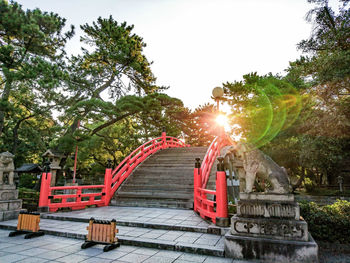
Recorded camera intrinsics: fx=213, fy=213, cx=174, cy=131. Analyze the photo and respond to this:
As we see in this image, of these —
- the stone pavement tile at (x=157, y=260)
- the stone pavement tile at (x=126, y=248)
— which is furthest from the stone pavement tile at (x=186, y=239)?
the stone pavement tile at (x=126, y=248)

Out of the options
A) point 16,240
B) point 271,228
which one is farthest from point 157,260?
point 16,240

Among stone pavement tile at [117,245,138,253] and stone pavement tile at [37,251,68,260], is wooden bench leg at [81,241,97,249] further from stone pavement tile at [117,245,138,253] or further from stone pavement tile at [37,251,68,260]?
stone pavement tile at [117,245,138,253]

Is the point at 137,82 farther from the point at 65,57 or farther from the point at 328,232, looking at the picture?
the point at 328,232

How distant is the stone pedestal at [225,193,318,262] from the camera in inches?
149

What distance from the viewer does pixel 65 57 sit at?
14.4m

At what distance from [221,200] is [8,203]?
684 cm

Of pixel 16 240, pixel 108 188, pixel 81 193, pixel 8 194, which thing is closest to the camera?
pixel 16 240

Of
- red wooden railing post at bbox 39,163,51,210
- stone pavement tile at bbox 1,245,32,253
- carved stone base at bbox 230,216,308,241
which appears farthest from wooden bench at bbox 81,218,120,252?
red wooden railing post at bbox 39,163,51,210

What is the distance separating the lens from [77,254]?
4234 mm

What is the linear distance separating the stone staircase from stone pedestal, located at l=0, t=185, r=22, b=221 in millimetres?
3690

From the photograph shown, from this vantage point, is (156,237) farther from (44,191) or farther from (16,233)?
(44,191)

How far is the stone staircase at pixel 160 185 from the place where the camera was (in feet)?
30.3

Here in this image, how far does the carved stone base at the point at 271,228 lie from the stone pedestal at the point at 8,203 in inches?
277

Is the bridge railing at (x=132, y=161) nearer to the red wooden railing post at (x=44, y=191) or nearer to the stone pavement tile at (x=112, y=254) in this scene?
the red wooden railing post at (x=44, y=191)
